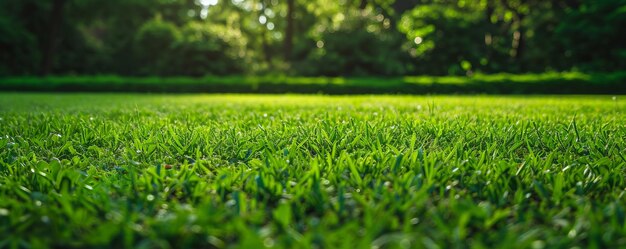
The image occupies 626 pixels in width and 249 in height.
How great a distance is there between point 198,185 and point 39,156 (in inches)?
55.2

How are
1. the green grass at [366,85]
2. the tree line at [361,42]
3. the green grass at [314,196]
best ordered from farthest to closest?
1. the tree line at [361,42]
2. the green grass at [366,85]
3. the green grass at [314,196]

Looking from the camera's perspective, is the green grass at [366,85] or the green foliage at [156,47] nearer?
the green grass at [366,85]

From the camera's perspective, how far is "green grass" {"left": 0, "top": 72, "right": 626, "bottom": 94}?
1452 cm

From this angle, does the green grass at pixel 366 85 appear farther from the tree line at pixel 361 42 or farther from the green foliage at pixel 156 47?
the green foliage at pixel 156 47

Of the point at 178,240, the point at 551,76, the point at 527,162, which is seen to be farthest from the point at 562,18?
the point at 178,240

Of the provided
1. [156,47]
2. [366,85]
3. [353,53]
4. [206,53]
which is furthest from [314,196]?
[156,47]

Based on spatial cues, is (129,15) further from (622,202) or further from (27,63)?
(622,202)

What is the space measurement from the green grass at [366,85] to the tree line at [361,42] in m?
4.97

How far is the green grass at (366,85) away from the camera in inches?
572

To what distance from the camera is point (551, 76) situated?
15125 mm

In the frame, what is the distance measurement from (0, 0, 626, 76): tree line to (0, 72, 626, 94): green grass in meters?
4.97

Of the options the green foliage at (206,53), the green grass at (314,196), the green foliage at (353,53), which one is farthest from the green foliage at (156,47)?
the green grass at (314,196)

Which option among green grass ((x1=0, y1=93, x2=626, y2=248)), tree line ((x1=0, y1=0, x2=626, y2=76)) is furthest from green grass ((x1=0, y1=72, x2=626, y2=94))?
green grass ((x1=0, y1=93, x2=626, y2=248))

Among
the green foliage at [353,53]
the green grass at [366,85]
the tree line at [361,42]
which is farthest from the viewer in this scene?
the green foliage at [353,53]
